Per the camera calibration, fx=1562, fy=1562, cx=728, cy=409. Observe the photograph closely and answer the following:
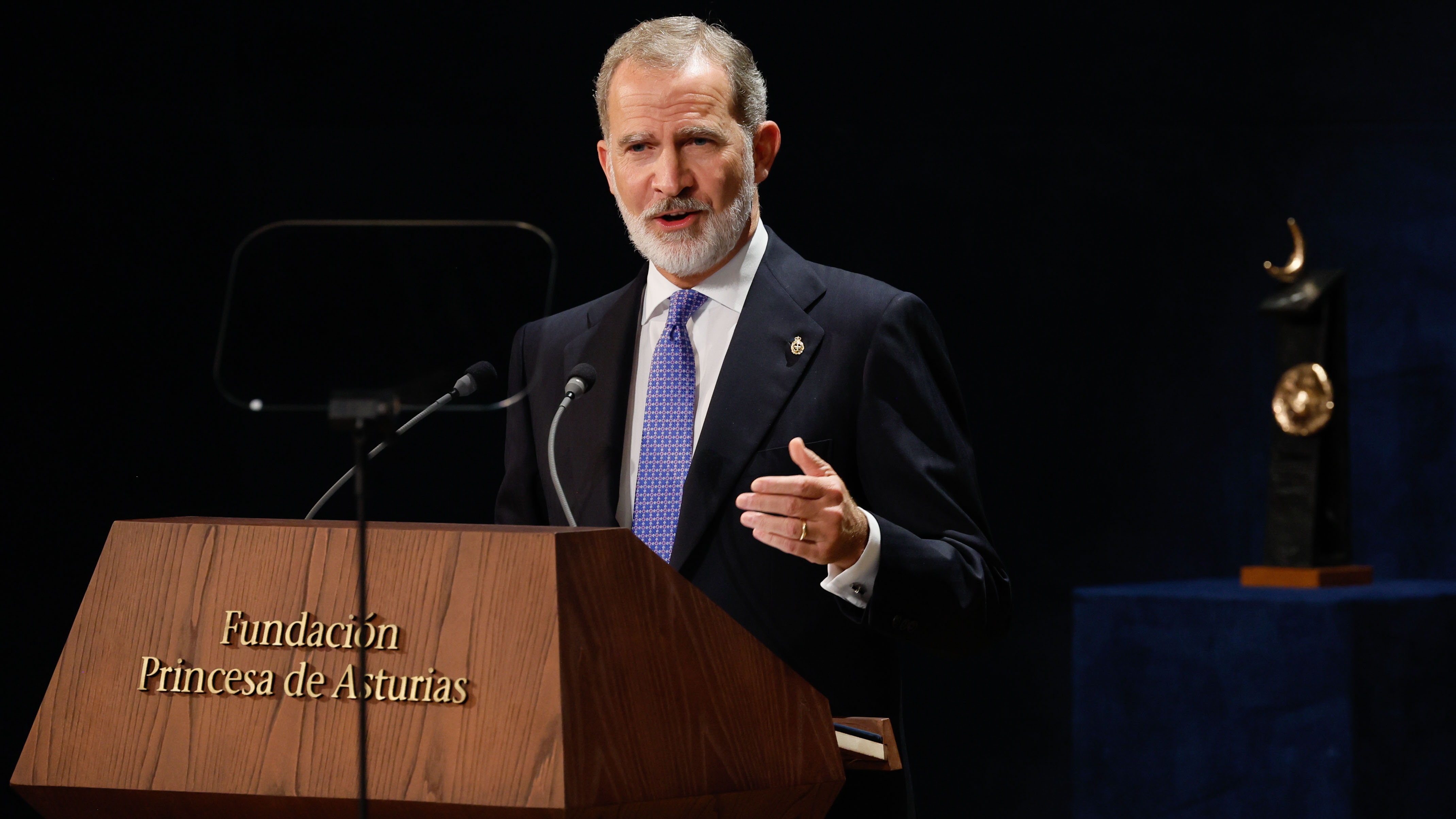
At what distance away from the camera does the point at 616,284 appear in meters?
3.89

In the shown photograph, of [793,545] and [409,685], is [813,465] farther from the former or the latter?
[409,685]

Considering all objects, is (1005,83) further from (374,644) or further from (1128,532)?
(374,644)

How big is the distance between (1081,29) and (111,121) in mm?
2367

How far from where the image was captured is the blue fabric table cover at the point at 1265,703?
331cm

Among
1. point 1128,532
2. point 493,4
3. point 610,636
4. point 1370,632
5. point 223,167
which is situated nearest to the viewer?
point 610,636

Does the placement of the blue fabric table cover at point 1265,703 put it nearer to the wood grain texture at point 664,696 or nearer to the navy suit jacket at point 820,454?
the navy suit jacket at point 820,454

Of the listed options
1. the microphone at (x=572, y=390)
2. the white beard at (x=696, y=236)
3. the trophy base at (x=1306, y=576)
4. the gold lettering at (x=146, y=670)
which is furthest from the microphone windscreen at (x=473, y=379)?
the trophy base at (x=1306, y=576)

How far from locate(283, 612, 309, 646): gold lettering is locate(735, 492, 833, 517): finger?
38 cm

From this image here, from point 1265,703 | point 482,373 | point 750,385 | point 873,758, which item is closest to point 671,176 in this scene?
point 750,385

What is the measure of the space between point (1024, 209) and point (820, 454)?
241 cm

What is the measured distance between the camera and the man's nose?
1893 millimetres

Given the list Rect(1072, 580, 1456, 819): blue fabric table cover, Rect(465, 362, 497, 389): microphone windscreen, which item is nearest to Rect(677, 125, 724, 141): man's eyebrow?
Rect(465, 362, 497, 389): microphone windscreen

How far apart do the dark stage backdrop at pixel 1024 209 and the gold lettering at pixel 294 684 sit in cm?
244

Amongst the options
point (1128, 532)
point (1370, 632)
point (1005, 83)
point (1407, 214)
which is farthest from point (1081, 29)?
point (1370, 632)
